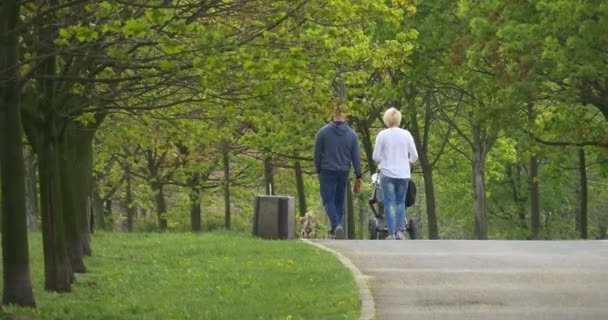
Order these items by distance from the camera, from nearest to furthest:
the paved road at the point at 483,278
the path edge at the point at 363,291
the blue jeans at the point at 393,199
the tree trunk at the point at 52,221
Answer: the path edge at the point at 363,291 → the paved road at the point at 483,278 → the tree trunk at the point at 52,221 → the blue jeans at the point at 393,199

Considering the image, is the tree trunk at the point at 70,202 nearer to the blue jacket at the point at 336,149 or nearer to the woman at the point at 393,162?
the blue jacket at the point at 336,149

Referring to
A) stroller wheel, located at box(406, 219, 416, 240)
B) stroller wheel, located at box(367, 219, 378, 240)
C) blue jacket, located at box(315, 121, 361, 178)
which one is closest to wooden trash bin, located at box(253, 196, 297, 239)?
blue jacket, located at box(315, 121, 361, 178)

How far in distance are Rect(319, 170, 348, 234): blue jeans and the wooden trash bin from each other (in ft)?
1.61

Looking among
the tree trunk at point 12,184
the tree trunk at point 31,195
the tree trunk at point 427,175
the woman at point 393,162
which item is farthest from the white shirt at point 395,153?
the tree trunk at point 427,175

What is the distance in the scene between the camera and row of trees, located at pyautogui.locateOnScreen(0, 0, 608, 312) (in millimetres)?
12602

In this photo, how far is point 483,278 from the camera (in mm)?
13375

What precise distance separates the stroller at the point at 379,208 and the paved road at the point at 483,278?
194cm

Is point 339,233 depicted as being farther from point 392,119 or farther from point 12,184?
point 12,184

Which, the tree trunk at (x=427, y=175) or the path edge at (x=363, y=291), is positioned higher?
the tree trunk at (x=427, y=175)

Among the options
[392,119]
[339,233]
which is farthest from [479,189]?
[392,119]

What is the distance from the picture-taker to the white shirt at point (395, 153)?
1923 centimetres

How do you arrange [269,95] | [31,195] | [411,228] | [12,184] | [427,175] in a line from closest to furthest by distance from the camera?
[12,184]
[269,95]
[411,228]
[31,195]
[427,175]

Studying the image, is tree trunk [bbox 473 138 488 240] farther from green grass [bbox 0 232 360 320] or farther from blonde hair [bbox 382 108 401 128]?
blonde hair [bbox 382 108 401 128]

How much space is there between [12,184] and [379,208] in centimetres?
909
